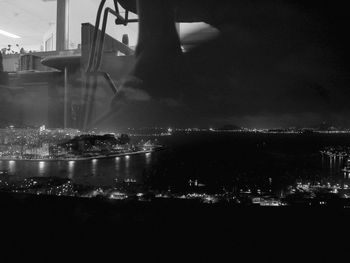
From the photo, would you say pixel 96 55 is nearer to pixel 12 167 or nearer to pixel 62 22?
pixel 62 22

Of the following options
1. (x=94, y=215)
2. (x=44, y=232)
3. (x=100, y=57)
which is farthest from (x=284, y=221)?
(x=100, y=57)

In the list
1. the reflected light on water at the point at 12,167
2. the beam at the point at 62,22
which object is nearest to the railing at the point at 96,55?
the beam at the point at 62,22

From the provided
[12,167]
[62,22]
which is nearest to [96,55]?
[62,22]

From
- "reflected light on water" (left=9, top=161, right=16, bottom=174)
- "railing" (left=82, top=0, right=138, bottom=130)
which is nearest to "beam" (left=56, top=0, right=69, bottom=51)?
"railing" (left=82, top=0, right=138, bottom=130)

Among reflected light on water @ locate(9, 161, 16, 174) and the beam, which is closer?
the beam

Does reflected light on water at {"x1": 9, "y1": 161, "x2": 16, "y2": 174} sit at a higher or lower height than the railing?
lower

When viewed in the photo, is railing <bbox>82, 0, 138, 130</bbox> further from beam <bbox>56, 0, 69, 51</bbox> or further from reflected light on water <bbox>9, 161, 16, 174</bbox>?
reflected light on water <bbox>9, 161, 16, 174</bbox>

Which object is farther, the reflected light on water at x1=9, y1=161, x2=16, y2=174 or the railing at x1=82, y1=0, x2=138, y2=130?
the reflected light on water at x1=9, y1=161, x2=16, y2=174

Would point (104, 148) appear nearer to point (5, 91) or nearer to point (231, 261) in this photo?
point (5, 91)

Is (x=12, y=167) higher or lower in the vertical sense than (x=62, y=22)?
lower

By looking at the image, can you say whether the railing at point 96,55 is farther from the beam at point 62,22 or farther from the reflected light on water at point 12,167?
the reflected light on water at point 12,167

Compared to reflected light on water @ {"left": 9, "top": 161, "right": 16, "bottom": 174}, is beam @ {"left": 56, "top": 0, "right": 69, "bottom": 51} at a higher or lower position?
higher

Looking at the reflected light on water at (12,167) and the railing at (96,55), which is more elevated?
the railing at (96,55)
